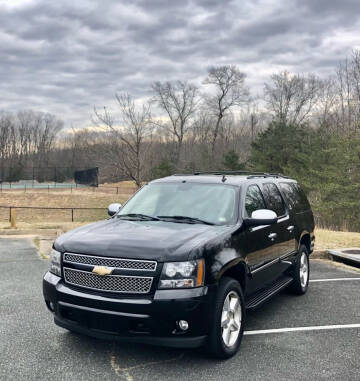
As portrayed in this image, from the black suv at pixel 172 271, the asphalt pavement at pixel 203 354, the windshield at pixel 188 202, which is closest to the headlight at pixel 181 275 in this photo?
the black suv at pixel 172 271

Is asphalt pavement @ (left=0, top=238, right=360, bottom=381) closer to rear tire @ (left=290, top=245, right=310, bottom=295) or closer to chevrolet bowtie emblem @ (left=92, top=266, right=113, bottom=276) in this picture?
rear tire @ (left=290, top=245, right=310, bottom=295)

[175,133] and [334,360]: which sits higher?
[175,133]

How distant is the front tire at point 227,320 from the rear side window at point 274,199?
5.81ft

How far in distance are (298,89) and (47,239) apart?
5259 cm

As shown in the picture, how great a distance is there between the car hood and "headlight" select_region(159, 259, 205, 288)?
7 cm

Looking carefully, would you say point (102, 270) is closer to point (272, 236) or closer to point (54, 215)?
point (272, 236)

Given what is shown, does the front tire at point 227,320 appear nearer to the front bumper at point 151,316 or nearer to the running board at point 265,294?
the front bumper at point 151,316

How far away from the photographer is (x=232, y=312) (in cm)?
418

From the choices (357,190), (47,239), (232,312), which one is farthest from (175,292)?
(357,190)

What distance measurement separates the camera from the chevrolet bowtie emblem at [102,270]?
146 inches

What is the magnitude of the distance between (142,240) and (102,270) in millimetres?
461

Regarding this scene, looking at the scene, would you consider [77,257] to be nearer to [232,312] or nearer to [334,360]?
[232,312]

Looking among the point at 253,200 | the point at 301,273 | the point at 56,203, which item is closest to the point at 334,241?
the point at 301,273

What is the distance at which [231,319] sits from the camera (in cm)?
417
